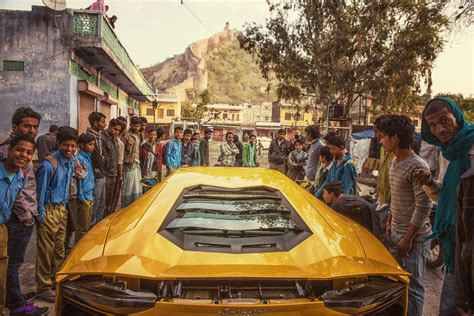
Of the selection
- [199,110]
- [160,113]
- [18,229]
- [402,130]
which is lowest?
[18,229]

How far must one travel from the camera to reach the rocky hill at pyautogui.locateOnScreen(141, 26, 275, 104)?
97200 mm

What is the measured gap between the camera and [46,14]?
10102 millimetres

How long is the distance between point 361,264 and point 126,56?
15.8 m

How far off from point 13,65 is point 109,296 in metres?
10.3

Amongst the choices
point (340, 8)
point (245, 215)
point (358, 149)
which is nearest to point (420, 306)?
point (245, 215)

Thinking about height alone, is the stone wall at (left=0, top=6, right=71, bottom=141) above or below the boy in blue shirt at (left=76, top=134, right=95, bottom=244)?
above

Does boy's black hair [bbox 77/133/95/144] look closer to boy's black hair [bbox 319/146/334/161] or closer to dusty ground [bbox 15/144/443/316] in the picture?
dusty ground [bbox 15/144/443/316]

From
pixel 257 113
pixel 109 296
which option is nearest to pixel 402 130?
pixel 109 296

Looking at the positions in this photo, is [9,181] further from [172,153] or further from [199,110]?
[199,110]

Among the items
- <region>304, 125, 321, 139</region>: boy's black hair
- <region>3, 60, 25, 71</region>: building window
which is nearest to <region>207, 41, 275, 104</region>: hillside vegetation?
<region>3, 60, 25, 71</region>: building window

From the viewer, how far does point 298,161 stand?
974cm

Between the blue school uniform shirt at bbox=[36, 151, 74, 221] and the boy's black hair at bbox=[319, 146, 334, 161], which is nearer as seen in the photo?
the blue school uniform shirt at bbox=[36, 151, 74, 221]

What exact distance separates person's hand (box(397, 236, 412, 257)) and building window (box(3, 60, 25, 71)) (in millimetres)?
10454

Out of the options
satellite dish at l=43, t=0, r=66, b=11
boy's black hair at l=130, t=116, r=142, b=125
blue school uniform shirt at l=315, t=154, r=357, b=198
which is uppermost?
satellite dish at l=43, t=0, r=66, b=11
